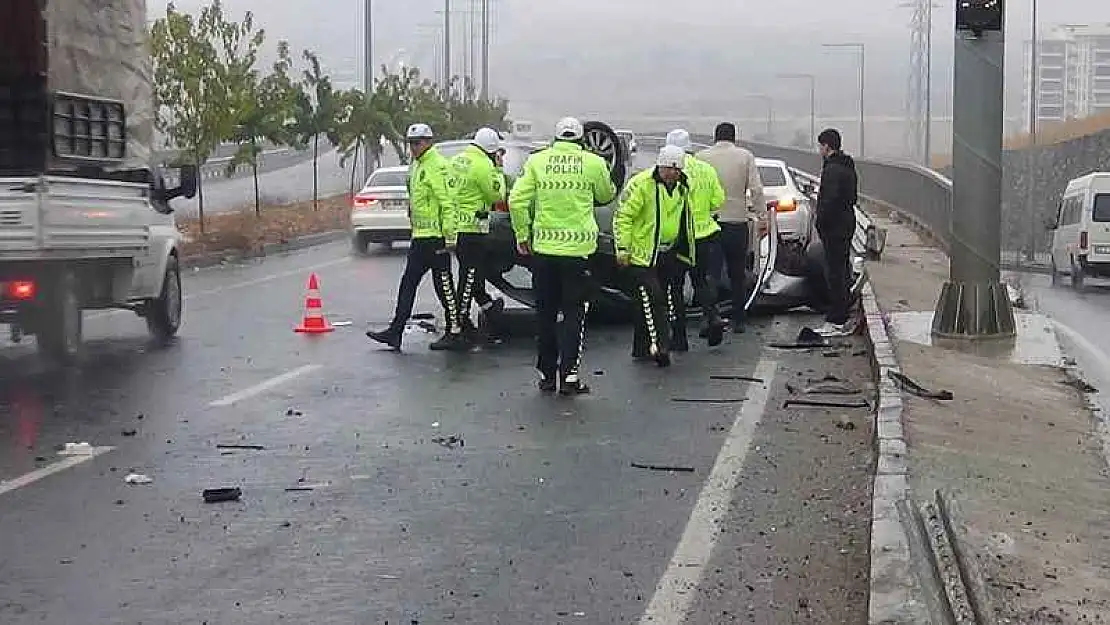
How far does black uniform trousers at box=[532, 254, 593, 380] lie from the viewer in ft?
39.7

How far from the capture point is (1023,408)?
1145 centimetres

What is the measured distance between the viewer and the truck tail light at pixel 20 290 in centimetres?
1335

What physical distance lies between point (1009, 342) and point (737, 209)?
2.64 m

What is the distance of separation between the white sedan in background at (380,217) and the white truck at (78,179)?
507 inches

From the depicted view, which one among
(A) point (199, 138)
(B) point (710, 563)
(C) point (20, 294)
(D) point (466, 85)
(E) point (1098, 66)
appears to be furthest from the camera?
(E) point (1098, 66)

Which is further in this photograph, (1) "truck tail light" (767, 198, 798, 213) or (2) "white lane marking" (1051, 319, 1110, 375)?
(1) "truck tail light" (767, 198, 798, 213)

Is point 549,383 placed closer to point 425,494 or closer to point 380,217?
point 425,494

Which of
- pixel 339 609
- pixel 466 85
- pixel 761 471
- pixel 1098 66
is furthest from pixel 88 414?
pixel 1098 66

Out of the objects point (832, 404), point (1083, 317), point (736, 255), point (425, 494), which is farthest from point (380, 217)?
point (425, 494)

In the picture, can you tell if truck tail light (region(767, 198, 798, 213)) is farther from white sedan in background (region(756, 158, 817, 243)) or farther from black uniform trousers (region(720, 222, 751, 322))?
black uniform trousers (region(720, 222, 751, 322))

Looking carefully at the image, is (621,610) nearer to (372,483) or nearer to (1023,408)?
(372,483)

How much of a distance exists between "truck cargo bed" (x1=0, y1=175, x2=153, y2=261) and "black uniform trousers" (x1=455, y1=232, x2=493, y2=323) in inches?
112

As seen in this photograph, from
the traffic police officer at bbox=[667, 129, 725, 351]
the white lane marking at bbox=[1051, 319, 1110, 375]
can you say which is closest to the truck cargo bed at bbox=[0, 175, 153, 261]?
the traffic police officer at bbox=[667, 129, 725, 351]

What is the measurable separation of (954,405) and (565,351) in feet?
8.71
